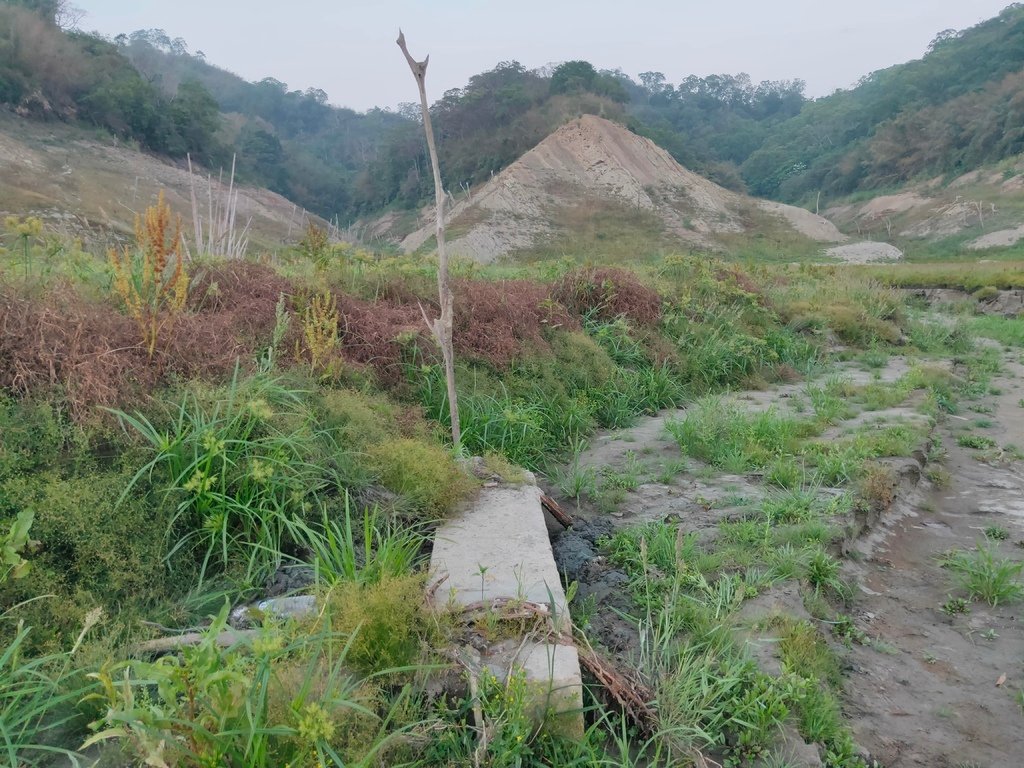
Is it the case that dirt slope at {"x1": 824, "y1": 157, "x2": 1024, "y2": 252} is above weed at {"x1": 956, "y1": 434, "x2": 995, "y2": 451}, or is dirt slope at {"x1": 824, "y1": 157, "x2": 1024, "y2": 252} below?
above

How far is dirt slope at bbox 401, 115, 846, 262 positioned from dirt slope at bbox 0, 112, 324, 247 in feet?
32.7

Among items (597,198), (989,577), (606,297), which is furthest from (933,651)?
(597,198)

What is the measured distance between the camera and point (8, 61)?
135 ft

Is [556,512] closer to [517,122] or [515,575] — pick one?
[515,575]

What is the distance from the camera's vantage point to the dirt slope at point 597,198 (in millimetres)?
39594

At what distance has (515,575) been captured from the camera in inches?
116

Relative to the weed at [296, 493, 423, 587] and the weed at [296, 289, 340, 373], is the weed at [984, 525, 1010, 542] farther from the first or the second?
the weed at [296, 289, 340, 373]

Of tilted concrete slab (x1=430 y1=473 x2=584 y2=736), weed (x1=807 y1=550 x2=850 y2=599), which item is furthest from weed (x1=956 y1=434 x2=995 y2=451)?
tilted concrete slab (x1=430 y1=473 x2=584 y2=736)

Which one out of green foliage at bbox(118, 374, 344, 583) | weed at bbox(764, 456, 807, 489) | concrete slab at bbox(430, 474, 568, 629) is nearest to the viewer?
concrete slab at bbox(430, 474, 568, 629)

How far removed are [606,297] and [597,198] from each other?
36.7m

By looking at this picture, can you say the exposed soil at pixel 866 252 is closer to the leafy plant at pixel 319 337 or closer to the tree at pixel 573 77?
the tree at pixel 573 77

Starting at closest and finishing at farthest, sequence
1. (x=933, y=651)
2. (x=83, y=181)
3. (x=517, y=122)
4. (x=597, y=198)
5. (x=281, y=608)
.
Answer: (x=281, y=608), (x=933, y=651), (x=83, y=181), (x=597, y=198), (x=517, y=122)

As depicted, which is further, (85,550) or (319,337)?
(319,337)

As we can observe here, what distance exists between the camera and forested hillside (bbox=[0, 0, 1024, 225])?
44.9 meters
